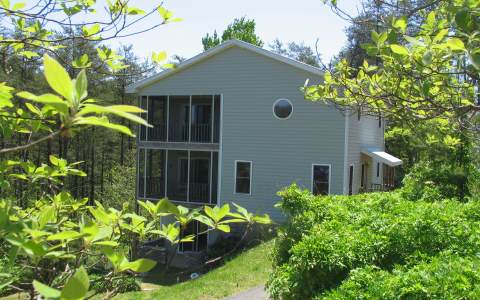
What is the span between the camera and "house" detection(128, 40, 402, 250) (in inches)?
661

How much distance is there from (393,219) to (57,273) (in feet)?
16.6

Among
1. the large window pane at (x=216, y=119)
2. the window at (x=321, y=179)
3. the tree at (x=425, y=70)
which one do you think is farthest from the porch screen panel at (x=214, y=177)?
the tree at (x=425, y=70)

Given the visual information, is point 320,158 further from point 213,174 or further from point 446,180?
point 446,180

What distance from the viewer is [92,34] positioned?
7.70ft

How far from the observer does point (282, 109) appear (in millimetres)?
17266

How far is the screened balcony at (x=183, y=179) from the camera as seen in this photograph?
62.0 feet

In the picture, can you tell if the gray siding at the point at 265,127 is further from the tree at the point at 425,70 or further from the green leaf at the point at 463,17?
the green leaf at the point at 463,17

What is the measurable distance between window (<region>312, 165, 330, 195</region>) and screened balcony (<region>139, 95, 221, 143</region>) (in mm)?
4266

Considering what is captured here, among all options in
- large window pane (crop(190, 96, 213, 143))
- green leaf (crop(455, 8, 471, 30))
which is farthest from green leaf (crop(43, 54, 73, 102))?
large window pane (crop(190, 96, 213, 143))

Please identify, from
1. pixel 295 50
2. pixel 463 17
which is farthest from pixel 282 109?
pixel 295 50

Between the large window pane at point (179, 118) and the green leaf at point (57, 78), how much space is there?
18.5m

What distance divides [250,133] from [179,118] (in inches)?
189

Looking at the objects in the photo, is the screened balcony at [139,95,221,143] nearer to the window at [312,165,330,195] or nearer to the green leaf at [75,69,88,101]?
the window at [312,165,330,195]

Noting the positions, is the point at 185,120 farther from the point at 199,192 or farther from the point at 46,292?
the point at 46,292
